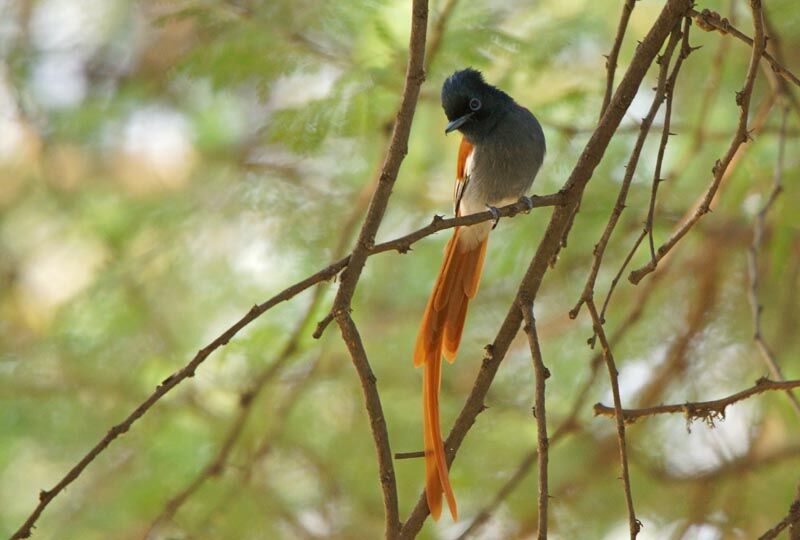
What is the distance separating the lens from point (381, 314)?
4547 millimetres

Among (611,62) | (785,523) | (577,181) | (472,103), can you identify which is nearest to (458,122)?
(472,103)

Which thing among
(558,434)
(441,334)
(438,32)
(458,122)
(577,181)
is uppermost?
(438,32)

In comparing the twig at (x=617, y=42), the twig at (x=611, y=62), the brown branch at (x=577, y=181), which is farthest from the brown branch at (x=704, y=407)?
the twig at (x=617, y=42)

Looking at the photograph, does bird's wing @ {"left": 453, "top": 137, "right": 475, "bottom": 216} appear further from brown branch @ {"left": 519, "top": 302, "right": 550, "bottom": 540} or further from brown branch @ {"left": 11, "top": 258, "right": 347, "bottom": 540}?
brown branch @ {"left": 11, "top": 258, "right": 347, "bottom": 540}

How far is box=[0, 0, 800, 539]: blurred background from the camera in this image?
11.8 ft

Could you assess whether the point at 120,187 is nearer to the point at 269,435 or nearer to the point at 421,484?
the point at 269,435

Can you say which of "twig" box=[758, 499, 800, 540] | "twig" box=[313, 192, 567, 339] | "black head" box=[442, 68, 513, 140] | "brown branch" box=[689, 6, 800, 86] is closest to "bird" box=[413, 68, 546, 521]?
"black head" box=[442, 68, 513, 140]

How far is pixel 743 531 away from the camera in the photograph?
138 inches

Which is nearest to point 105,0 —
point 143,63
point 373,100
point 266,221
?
point 143,63

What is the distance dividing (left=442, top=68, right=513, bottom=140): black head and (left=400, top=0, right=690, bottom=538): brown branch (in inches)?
38.2

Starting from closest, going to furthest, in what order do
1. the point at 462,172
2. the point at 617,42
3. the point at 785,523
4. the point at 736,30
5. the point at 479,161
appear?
the point at 785,523 → the point at 736,30 → the point at 617,42 → the point at 479,161 → the point at 462,172

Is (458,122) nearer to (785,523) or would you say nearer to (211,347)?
(211,347)

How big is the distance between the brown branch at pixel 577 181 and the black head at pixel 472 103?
3.18 feet

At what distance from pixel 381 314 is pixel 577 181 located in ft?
7.13
